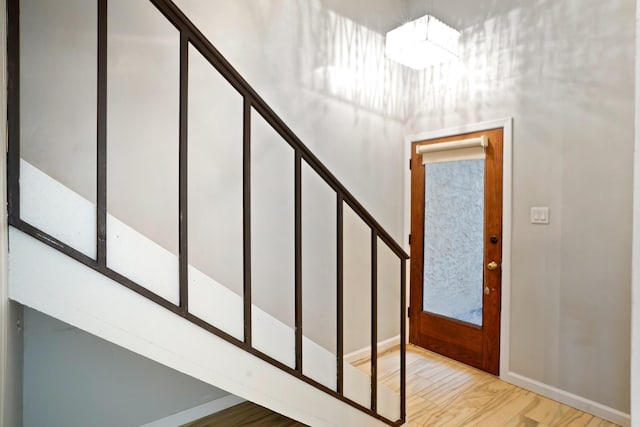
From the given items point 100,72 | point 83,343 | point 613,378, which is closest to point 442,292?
point 613,378

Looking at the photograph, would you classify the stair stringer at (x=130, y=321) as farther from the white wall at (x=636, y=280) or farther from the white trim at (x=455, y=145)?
the white trim at (x=455, y=145)

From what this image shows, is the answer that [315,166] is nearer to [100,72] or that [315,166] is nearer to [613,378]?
[100,72]

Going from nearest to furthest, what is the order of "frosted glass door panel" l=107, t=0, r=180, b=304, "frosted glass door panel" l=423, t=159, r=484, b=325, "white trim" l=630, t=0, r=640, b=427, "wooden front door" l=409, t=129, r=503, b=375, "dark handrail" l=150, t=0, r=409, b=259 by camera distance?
"white trim" l=630, t=0, r=640, b=427 < "dark handrail" l=150, t=0, r=409, b=259 < "frosted glass door panel" l=107, t=0, r=180, b=304 < "wooden front door" l=409, t=129, r=503, b=375 < "frosted glass door panel" l=423, t=159, r=484, b=325

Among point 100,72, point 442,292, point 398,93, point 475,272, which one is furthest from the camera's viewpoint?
point 398,93

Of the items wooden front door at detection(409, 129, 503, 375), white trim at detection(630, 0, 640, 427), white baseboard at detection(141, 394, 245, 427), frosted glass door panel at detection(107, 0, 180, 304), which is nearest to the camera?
white trim at detection(630, 0, 640, 427)

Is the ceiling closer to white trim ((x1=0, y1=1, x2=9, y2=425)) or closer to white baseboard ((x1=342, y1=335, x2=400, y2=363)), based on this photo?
white trim ((x1=0, y1=1, x2=9, y2=425))

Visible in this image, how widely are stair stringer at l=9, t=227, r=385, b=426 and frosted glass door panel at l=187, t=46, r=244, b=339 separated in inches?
31.3

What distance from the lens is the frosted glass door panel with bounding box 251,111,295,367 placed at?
2385 mm

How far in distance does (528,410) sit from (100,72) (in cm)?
301

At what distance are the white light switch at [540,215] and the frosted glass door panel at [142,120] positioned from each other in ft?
8.16

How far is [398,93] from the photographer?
11.1 ft

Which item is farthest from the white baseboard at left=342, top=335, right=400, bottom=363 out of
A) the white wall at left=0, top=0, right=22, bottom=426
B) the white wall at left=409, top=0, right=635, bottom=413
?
the white wall at left=0, top=0, right=22, bottom=426

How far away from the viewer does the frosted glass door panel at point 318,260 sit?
270cm

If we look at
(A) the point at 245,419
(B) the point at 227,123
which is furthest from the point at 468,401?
(B) the point at 227,123
